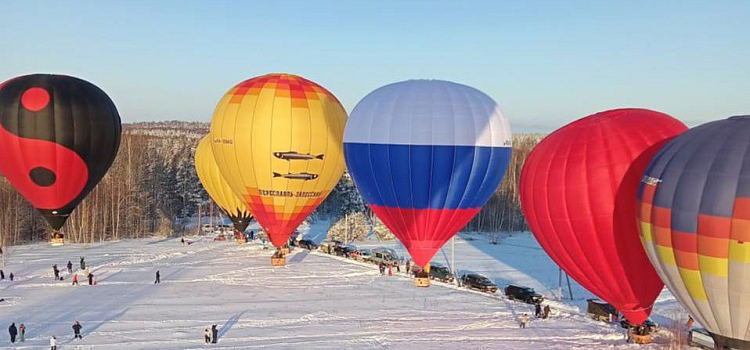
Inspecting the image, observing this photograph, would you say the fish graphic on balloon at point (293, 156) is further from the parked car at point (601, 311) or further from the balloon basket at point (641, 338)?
the balloon basket at point (641, 338)

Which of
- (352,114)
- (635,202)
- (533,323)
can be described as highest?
(352,114)

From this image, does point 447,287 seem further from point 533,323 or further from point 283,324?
point 283,324

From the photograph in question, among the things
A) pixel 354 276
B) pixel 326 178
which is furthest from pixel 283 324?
pixel 354 276

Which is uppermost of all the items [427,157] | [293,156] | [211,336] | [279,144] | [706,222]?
[279,144]

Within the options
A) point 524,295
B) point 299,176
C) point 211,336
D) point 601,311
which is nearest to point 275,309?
point 211,336

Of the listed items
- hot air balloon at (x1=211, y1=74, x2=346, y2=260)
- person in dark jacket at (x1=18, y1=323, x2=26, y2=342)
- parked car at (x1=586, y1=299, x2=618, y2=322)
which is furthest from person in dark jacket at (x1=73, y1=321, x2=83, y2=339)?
parked car at (x1=586, y1=299, x2=618, y2=322)

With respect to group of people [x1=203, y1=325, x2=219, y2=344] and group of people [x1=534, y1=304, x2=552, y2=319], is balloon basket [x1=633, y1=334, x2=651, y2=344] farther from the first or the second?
group of people [x1=203, y1=325, x2=219, y2=344]

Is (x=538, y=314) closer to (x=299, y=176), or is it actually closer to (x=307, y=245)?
(x=299, y=176)
